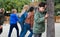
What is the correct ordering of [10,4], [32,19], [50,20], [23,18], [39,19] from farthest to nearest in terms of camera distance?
[10,4], [23,18], [32,19], [39,19], [50,20]

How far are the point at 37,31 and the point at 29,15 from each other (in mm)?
2791

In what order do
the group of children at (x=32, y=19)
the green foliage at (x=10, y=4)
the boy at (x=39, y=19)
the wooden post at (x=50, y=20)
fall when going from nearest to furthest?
the wooden post at (x=50, y=20) → the boy at (x=39, y=19) → the group of children at (x=32, y=19) → the green foliage at (x=10, y=4)

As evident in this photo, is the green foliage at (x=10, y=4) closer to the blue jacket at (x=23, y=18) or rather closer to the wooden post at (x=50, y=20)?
the blue jacket at (x=23, y=18)

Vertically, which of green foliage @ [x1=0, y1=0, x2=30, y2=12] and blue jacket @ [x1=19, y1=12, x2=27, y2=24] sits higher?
blue jacket @ [x1=19, y1=12, x2=27, y2=24]

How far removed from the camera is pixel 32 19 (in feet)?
36.9

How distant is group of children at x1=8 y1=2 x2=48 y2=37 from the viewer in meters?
8.39

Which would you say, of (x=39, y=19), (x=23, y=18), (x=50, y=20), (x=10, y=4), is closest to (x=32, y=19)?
(x=23, y=18)

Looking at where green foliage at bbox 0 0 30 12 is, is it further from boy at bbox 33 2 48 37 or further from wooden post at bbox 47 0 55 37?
wooden post at bbox 47 0 55 37

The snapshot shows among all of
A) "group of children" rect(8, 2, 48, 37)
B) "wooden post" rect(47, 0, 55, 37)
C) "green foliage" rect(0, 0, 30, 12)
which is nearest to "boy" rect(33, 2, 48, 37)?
"group of children" rect(8, 2, 48, 37)

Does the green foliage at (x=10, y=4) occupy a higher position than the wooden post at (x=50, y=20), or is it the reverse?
the wooden post at (x=50, y=20)

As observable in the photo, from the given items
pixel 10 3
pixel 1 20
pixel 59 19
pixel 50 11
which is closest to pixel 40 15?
pixel 50 11

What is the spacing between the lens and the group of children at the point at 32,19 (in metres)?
8.39

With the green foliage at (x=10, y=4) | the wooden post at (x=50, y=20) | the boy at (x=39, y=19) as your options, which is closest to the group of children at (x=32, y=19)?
the boy at (x=39, y=19)

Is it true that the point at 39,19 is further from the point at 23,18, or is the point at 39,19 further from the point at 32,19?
the point at 23,18
